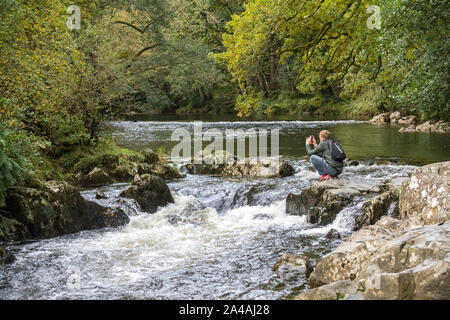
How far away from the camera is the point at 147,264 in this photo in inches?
303

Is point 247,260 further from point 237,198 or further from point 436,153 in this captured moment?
point 436,153

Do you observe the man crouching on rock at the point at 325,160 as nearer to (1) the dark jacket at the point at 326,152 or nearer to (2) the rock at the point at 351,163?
(1) the dark jacket at the point at 326,152

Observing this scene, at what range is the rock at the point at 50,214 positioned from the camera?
9164 millimetres

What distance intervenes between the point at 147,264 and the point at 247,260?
1830 millimetres

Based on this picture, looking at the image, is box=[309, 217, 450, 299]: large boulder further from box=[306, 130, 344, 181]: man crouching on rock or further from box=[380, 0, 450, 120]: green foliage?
box=[380, 0, 450, 120]: green foliage

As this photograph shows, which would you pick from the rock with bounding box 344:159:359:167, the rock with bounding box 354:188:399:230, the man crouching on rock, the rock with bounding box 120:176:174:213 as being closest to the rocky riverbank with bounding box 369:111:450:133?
the rock with bounding box 344:159:359:167

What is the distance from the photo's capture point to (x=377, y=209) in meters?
9.78

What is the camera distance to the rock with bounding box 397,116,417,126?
97.0ft

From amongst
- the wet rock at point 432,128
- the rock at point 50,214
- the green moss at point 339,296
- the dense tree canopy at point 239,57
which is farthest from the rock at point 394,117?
the green moss at point 339,296

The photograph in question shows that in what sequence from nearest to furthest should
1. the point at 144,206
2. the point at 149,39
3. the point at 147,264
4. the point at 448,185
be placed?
the point at 147,264
the point at 448,185
the point at 144,206
the point at 149,39

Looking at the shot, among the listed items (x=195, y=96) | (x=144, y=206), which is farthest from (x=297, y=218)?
(x=195, y=96)

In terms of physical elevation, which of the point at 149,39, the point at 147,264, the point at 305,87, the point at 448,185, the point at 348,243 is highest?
the point at 149,39

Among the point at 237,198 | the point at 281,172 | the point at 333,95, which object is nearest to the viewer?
the point at 237,198

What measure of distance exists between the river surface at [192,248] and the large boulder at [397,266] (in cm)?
69
